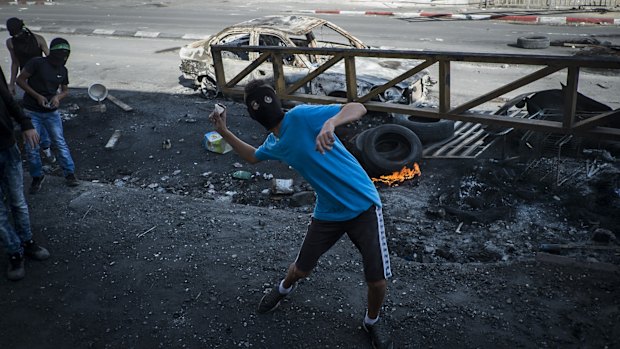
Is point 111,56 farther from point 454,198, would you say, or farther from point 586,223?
point 586,223

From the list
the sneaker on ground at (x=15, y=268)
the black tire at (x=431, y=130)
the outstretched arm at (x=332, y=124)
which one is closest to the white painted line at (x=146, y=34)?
the black tire at (x=431, y=130)

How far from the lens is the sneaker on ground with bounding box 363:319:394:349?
3.40 meters

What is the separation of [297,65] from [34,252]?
5.57 meters

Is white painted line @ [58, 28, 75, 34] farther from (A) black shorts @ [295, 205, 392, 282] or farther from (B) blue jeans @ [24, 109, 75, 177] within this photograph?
(A) black shorts @ [295, 205, 392, 282]

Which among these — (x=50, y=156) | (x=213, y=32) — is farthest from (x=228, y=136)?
(x=213, y=32)

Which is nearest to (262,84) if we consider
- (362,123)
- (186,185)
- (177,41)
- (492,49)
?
(186,185)

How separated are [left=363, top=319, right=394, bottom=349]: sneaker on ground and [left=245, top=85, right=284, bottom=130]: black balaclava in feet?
5.08

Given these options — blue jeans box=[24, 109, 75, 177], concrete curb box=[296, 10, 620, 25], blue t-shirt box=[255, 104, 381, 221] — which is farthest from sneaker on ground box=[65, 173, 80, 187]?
concrete curb box=[296, 10, 620, 25]

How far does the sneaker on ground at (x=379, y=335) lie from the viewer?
3.40 meters

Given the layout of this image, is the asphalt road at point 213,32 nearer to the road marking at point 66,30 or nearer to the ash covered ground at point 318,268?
the road marking at point 66,30

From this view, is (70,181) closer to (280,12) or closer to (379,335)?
(379,335)

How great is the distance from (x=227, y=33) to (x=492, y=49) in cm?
719

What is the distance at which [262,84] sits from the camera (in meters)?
3.20

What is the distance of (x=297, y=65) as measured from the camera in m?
8.95
